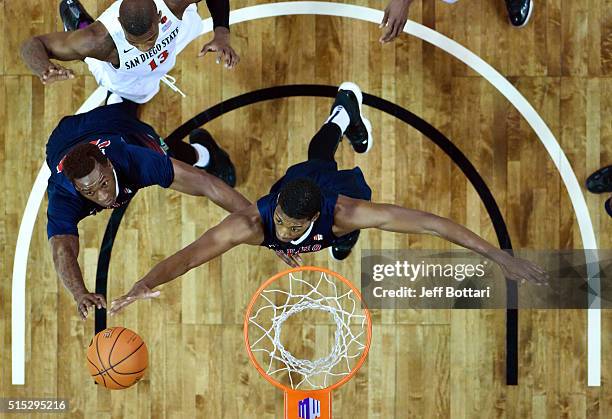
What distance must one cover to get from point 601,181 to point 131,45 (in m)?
3.23

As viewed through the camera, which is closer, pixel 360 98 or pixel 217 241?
pixel 217 241

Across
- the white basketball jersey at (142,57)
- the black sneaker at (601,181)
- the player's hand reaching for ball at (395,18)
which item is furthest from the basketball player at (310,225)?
the black sneaker at (601,181)

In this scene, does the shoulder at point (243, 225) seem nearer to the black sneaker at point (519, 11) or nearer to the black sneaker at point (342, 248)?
the black sneaker at point (342, 248)

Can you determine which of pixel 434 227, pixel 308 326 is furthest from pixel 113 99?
pixel 434 227

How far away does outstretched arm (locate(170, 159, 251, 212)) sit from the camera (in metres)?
4.09

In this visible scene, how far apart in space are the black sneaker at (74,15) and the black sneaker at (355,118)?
1776mm

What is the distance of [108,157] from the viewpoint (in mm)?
4039

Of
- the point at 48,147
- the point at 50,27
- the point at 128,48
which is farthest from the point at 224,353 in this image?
the point at 50,27

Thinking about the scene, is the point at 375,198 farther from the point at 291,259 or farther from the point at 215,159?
the point at 215,159

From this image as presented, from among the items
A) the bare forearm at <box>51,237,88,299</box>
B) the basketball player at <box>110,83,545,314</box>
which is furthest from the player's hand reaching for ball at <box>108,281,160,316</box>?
the bare forearm at <box>51,237,88,299</box>

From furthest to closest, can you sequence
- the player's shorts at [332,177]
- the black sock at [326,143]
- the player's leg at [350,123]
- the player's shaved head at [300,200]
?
the player's leg at [350,123] < the black sock at [326,143] < the player's shorts at [332,177] < the player's shaved head at [300,200]

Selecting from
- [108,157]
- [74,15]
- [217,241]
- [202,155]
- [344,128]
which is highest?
[74,15]

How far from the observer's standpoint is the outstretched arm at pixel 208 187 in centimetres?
409

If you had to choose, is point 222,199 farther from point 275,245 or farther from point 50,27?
point 50,27
